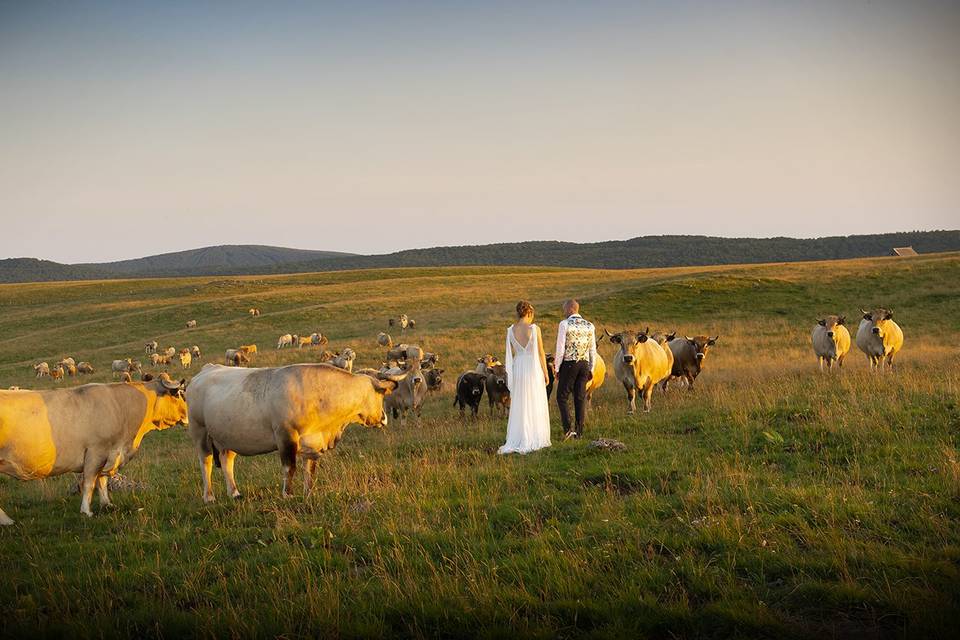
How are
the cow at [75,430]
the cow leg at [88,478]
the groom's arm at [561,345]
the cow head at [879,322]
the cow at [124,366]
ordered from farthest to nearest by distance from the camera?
the cow at [124,366] → the cow head at [879,322] → the groom's arm at [561,345] → the cow leg at [88,478] → the cow at [75,430]

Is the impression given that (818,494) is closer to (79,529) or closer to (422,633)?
(422,633)

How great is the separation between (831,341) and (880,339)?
4.21 ft

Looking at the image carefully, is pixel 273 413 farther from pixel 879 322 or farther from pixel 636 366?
pixel 879 322

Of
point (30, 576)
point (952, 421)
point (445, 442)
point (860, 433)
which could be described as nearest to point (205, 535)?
point (30, 576)

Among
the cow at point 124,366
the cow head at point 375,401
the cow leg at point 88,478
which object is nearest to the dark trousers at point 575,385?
the cow head at point 375,401

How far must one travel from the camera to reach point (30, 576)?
6746 mm

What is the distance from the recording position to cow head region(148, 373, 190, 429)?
10430 millimetres

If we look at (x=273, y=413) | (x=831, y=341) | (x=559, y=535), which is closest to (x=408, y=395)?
(x=273, y=413)

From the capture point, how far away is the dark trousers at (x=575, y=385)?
12.8 m

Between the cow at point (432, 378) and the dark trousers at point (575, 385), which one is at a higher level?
the dark trousers at point (575, 385)

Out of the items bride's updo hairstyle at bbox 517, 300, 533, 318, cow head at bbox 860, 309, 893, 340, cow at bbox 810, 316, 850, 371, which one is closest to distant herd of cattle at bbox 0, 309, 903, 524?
bride's updo hairstyle at bbox 517, 300, 533, 318

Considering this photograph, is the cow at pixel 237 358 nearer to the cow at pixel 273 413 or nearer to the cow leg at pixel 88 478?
the cow at pixel 273 413

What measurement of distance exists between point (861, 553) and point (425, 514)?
14.3 feet

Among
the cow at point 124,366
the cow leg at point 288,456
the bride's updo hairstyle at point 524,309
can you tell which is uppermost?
the bride's updo hairstyle at point 524,309
